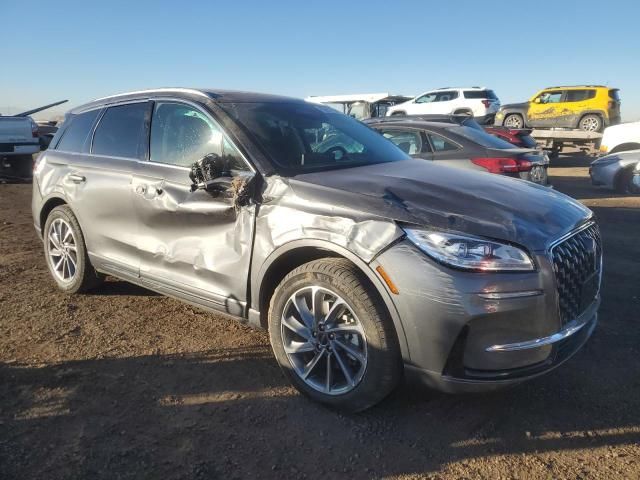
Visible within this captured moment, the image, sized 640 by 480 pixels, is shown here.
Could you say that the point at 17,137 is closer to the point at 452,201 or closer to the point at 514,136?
the point at 514,136

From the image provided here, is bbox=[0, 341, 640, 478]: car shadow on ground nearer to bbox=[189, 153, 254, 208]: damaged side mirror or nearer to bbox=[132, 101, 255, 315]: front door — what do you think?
bbox=[132, 101, 255, 315]: front door

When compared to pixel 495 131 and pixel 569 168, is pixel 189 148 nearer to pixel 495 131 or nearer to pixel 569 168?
pixel 495 131

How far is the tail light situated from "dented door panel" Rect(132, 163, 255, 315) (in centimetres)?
491

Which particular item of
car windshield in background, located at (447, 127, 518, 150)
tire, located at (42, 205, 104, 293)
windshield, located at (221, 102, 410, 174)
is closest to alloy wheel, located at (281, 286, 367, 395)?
windshield, located at (221, 102, 410, 174)

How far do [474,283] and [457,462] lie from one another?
87 cm

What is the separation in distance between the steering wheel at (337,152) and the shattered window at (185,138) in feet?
2.30

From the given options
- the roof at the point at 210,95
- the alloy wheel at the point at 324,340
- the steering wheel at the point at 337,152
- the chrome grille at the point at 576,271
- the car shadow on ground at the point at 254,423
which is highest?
the roof at the point at 210,95

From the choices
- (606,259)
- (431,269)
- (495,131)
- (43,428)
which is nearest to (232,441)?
(43,428)

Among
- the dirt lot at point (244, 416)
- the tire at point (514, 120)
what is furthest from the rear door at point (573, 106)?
Result: the dirt lot at point (244, 416)

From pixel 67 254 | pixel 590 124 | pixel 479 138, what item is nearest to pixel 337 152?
pixel 67 254

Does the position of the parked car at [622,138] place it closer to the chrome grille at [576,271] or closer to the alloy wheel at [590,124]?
the alloy wheel at [590,124]

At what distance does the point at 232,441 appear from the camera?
2615 millimetres

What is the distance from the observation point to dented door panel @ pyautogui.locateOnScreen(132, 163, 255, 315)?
10.5ft

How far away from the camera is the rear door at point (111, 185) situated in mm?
3933
